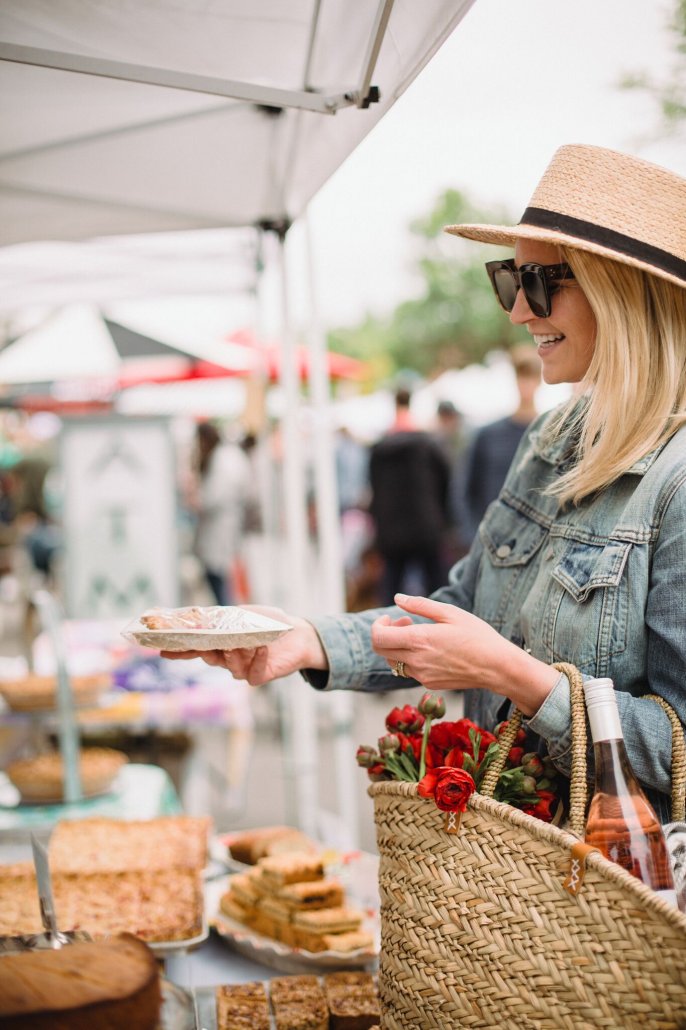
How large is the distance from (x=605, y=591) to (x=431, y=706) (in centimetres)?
30

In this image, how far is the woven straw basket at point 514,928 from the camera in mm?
1119

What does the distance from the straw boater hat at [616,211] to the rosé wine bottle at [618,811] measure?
0.63 m

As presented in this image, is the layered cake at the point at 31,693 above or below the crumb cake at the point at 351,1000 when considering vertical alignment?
above

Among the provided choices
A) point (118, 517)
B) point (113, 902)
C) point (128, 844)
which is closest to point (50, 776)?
point (128, 844)

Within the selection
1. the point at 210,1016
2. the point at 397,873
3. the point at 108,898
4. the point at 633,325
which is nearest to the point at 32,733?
the point at 108,898

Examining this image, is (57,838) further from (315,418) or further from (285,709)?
(285,709)

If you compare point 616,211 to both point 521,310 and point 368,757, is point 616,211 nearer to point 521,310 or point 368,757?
point 521,310

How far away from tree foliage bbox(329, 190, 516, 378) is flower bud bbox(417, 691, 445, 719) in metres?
35.9

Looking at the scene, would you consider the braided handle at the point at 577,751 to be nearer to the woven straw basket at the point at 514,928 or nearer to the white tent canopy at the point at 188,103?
the woven straw basket at the point at 514,928

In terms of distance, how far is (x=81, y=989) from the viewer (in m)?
1.05

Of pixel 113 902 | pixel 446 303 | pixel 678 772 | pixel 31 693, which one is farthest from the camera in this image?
pixel 446 303

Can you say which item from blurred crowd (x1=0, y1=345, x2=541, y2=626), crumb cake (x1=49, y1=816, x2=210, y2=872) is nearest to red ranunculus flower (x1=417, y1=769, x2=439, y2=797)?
crumb cake (x1=49, y1=816, x2=210, y2=872)

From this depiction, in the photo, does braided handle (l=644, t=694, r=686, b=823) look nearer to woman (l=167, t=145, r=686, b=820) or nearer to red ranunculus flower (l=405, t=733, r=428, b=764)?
woman (l=167, t=145, r=686, b=820)

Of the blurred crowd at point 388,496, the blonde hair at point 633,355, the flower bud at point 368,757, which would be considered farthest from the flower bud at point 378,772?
the blurred crowd at point 388,496
